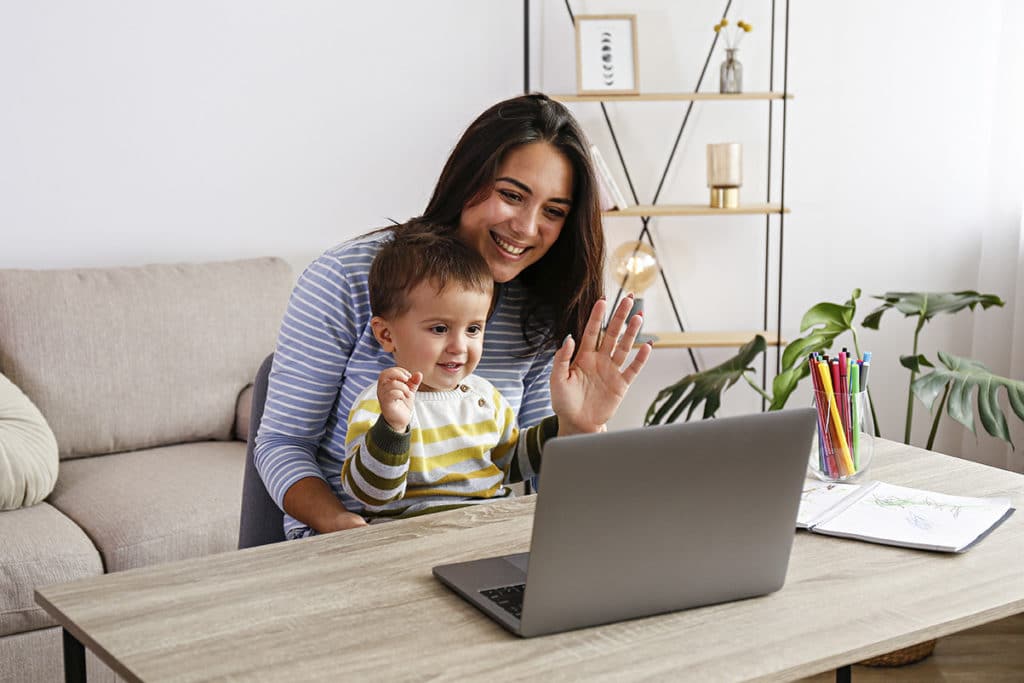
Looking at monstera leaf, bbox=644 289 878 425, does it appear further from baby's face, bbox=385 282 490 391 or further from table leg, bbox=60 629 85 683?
table leg, bbox=60 629 85 683

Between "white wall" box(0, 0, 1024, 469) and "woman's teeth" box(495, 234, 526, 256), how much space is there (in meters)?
1.71

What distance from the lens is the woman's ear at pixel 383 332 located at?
59.9 inches

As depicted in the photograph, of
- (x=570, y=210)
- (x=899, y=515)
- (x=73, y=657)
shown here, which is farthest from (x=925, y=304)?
(x=73, y=657)

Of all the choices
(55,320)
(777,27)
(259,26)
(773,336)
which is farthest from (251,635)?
(777,27)

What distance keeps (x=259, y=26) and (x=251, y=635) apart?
2469 millimetres

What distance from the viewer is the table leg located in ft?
3.61

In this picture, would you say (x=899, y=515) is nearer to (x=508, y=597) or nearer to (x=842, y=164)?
(x=508, y=597)

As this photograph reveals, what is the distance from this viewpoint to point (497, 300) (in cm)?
172

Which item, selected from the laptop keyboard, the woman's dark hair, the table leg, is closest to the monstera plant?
the woman's dark hair

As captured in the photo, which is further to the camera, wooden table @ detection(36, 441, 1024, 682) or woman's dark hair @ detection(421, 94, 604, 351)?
woman's dark hair @ detection(421, 94, 604, 351)

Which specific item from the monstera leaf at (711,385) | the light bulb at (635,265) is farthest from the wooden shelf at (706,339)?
the monstera leaf at (711,385)

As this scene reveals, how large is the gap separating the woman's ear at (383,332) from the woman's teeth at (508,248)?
24 cm

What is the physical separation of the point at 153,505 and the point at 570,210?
Result: 3.82ft

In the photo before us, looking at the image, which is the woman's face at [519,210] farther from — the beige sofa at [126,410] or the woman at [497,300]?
the beige sofa at [126,410]
